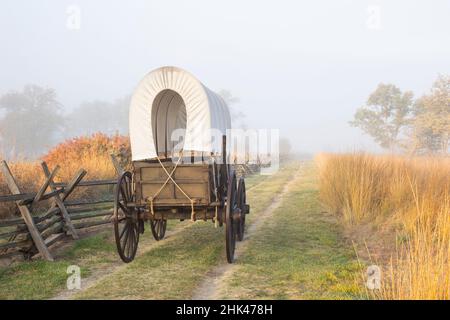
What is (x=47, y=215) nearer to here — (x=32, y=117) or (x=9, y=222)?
(x=9, y=222)

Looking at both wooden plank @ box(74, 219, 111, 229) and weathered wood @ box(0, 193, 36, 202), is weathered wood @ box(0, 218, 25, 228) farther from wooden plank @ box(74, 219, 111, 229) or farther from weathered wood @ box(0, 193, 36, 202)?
wooden plank @ box(74, 219, 111, 229)

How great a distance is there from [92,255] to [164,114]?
3.02 meters

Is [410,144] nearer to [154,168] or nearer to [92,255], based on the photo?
[154,168]

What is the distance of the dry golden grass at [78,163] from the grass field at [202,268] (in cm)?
388

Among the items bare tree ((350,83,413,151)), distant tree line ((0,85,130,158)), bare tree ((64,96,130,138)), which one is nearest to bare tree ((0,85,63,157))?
distant tree line ((0,85,130,158))

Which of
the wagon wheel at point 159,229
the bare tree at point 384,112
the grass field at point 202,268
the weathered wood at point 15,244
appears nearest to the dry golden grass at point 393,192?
the grass field at point 202,268

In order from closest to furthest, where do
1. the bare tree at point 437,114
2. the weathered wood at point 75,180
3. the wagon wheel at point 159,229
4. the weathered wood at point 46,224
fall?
the weathered wood at point 46,224 < the weathered wood at point 75,180 < the wagon wheel at point 159,229 < the bare tree at point 437,114

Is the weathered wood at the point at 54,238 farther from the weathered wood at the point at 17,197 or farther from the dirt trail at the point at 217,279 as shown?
the dirt trail at the point at 217,279

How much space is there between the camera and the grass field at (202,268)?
5.08 meters

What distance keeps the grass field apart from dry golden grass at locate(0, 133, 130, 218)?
12.7 ft

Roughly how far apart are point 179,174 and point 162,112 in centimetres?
173

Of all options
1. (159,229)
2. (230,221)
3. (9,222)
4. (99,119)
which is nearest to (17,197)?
(9,222)

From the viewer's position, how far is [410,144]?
1311 cm
